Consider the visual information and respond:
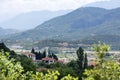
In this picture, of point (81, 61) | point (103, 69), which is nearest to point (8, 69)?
point (103, 69)

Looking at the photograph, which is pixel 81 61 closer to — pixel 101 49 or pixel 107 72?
pixel 107 72

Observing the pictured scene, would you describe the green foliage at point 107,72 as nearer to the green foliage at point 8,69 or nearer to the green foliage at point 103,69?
the green foliage at point 103,69

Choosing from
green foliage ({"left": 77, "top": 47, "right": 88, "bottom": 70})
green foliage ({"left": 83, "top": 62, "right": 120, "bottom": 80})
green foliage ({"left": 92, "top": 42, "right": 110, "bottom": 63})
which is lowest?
green foliage ({"left": 77, "top": 47, "right": 88, "bottom": 70})

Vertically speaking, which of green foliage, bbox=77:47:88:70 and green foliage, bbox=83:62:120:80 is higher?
green foliage, bbox=83:62:120:80

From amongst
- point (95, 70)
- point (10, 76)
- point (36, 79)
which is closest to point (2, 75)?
point (10, 76)

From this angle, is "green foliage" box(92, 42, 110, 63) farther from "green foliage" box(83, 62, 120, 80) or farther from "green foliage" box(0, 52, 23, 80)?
"green foliage" box(0, 52, 23, 80)

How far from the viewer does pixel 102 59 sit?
1633 centimetres

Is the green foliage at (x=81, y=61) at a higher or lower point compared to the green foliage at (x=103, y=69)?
lower

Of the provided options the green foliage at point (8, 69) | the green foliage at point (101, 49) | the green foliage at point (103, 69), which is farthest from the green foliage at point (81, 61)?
the green foliage at point (101, 49)

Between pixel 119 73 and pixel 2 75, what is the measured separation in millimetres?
5090

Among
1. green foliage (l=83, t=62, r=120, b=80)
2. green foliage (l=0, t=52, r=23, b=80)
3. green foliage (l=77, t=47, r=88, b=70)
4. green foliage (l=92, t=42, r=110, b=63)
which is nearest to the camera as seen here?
green foliage (l=92, t=42, r=110, b=63)

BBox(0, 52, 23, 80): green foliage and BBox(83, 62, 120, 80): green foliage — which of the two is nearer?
BBox(83, 62, 120, 80): green foliage

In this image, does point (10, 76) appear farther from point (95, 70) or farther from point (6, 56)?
point (95, 70)

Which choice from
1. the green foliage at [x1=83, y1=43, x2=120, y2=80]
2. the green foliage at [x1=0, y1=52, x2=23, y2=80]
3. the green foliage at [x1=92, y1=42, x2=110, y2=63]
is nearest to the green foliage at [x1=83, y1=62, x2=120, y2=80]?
the green foliage at [x1=83, y1=43, x2=120, y2=80]
